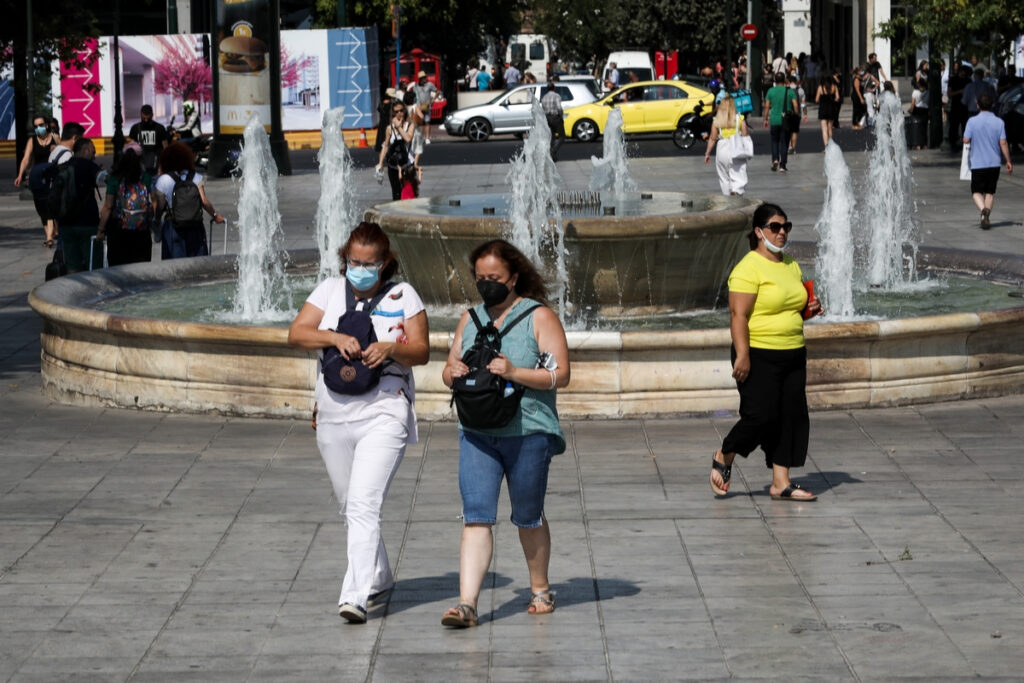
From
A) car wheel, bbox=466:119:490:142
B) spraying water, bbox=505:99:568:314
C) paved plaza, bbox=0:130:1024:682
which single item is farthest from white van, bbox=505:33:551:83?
paved plaza, bbox=0:130:1024:682

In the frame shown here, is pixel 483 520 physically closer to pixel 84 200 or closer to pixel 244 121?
pixel 84 200

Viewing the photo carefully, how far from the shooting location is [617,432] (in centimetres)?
1012

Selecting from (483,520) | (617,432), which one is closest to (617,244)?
(617,432)

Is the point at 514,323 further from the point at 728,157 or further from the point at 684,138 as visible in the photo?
the point at 684,138

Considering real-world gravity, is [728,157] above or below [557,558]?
above

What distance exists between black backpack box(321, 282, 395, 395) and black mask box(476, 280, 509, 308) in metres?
0.46

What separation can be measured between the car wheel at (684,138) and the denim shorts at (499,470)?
3004 cm

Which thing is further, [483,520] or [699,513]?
[699,513]

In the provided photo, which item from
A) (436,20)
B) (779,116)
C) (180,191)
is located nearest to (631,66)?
(436,20)

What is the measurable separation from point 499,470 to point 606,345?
3918 mm

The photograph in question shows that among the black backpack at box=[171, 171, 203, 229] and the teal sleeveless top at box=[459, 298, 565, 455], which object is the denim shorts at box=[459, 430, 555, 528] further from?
the black backpack at box=[171, 171, 203, 229]

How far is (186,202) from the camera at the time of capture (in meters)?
14.4

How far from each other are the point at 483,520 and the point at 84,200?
927cm

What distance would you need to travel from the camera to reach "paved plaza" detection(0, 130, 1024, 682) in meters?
5.97
